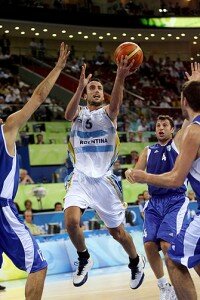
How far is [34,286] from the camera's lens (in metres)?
5.36

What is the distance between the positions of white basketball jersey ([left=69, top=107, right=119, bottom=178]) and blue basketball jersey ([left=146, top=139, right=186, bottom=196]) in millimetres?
460

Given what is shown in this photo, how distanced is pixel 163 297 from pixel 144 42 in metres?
24.6

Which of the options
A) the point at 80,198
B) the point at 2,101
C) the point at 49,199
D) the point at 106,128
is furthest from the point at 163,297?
the point at 2,101

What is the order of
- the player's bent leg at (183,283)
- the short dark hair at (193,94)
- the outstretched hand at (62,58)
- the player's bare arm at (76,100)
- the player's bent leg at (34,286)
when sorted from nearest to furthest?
the short dark hair at (193,94) < the player's bent leg at (183,283) < the player's bent leg at (34,286) < the outstretched hand at (62,58) < the player's bare arm at (76,100)

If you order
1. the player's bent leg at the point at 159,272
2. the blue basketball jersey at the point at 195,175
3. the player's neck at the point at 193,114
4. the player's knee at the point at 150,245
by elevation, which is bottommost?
the player's bent leg at the point at 159,272

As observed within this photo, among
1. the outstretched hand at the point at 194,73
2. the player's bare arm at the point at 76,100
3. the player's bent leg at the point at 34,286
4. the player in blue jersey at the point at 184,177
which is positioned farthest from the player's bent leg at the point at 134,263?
the player in blue jersey at the point at 184,177

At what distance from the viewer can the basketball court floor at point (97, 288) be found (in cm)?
788

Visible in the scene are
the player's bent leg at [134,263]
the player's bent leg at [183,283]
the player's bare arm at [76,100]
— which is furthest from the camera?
the player's bent leg at [134,263]

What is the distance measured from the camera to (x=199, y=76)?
5.96 meters

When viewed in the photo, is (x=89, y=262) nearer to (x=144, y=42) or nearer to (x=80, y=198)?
(x=80, y=198)

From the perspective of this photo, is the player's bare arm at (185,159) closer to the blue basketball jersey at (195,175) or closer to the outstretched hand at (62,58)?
the blue basketball jersey at (195,175)

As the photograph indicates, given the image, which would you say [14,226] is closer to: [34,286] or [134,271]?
[34,286]

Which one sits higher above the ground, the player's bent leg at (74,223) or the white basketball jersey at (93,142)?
the white basketball jersey at (93,142)

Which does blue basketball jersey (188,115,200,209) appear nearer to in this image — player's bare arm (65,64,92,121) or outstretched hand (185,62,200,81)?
outstretched hand (185,62,200,81)
